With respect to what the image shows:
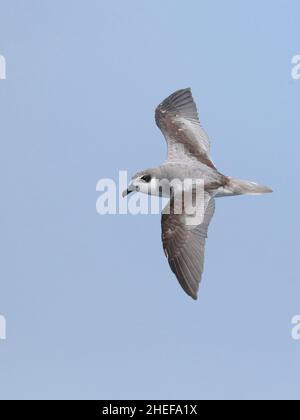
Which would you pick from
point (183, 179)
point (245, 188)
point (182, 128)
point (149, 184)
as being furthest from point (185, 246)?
point (182, 128)

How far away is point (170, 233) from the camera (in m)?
16.4

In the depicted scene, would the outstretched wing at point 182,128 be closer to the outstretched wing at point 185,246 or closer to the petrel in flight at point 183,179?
the petrel in flight at point 183,179

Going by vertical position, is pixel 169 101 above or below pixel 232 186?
above

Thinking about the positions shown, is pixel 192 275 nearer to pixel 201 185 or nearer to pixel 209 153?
pixel 201 185

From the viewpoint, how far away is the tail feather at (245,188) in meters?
17.5

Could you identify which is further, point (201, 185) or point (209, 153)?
point (209, 153)

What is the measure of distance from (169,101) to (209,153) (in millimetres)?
1967

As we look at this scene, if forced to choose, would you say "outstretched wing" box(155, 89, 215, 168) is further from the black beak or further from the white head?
the black beak

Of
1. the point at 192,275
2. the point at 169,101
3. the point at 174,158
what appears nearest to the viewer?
the point at 192,275

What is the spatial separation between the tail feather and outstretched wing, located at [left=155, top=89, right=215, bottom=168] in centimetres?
78

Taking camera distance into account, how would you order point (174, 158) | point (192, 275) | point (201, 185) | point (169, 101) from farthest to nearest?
point (169, 101)
point (174, 158)
point (201, 185)
point (192, 275)

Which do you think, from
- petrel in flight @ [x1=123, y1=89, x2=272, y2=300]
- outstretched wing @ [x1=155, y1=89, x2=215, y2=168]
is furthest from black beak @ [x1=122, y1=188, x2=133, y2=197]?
outstretched wing @ [x1=155, y1=89, x2=215, y2=168]

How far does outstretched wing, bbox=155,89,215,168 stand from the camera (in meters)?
18.6

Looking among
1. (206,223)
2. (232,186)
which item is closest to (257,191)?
(232,186)
